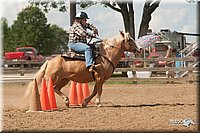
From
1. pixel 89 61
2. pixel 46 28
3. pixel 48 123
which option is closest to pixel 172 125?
pixel 48 123

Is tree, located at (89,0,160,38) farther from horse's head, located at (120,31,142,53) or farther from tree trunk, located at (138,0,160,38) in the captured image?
horse's head, located at (120,31,142,53)

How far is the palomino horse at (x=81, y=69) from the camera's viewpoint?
10531mm

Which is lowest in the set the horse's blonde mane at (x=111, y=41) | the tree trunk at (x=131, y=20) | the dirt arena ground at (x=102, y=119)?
the dirt arena ground at (x=102, y=119)

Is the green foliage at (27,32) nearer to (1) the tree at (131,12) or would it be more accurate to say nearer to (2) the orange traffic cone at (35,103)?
(1) the tree at (131,12)

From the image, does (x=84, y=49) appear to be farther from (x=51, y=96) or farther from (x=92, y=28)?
(x=51, y=96)

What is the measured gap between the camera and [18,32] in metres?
67.5

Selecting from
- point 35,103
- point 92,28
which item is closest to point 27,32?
point 92,28

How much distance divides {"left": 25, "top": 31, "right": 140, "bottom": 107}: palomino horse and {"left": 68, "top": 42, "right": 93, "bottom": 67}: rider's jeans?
0.27 meters

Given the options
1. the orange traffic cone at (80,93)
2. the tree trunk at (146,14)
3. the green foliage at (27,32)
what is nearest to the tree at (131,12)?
the tree trunk at (146,14)

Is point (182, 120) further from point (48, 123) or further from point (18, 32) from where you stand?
point (18, 32)

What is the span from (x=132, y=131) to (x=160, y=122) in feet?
3.17

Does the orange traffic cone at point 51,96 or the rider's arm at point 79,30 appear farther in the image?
the rider's arm at point 79,30

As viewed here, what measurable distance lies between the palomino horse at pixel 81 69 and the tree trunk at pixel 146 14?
17.2 metres

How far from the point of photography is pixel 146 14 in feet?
93.8
